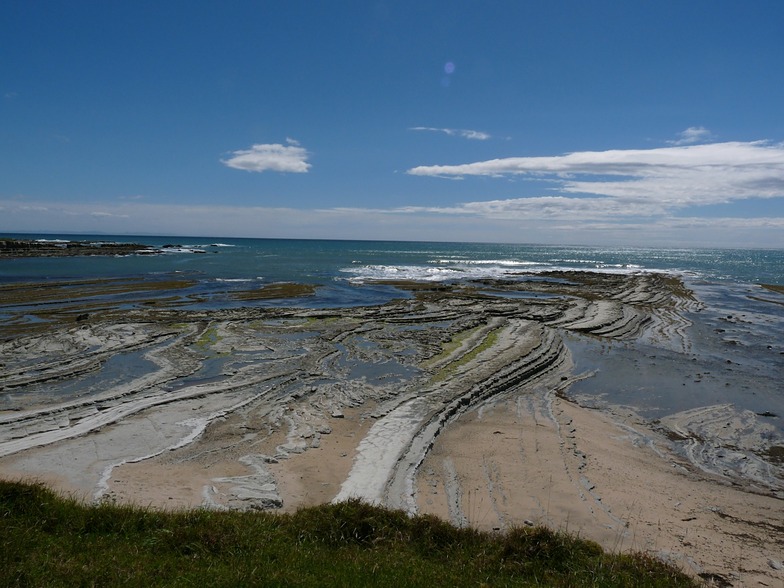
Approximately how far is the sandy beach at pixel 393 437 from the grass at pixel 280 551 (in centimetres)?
174

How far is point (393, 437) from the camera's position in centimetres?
1341

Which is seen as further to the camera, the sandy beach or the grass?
the sandy beach

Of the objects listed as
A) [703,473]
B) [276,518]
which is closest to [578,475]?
[703,473]

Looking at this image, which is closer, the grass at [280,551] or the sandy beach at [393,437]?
the grass at [280,551]

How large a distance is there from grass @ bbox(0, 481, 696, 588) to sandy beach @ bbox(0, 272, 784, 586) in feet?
5.71

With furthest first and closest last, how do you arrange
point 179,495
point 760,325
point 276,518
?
point 760,325
point 179,495
point 276,518

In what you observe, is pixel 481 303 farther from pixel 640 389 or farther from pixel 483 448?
pixel 483 448

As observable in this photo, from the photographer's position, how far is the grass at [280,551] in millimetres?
6043

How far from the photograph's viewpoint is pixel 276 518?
8086mm

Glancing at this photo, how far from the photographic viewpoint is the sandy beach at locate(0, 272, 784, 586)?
32.2 ft

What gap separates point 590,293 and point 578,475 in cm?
4302

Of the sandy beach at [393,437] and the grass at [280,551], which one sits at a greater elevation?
the grass at [280,551]

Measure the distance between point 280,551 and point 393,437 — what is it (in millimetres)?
6763

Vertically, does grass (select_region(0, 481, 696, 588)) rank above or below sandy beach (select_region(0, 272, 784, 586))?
above
